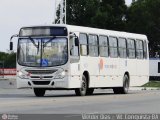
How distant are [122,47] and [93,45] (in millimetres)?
3584

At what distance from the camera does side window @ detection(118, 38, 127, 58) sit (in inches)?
1425

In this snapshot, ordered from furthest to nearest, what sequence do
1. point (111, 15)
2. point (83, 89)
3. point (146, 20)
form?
point (111, 15)
point (146, 20)
point (83, 89)

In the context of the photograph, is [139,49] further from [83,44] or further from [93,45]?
[83,44]

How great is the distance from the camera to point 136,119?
18422 mm

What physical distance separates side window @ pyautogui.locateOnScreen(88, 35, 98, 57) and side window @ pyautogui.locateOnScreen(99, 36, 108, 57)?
19.4 inches

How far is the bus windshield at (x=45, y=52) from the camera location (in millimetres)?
30812

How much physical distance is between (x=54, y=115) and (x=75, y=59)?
12.2m

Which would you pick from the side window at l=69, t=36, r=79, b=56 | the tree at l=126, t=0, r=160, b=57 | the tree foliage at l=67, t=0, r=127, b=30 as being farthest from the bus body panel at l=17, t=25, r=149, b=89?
the tree foliage at l=67, t=0, r=127, b=30

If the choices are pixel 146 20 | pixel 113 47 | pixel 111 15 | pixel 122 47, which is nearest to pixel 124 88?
pixel 122 47

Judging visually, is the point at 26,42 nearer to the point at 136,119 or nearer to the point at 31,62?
the point at 31,62

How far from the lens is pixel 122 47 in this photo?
36.4m

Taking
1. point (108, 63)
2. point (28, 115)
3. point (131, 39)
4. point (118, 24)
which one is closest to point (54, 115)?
point (28, 115)

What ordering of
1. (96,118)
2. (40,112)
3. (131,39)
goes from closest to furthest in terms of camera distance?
(96,118) < (40,112) < (131,39)

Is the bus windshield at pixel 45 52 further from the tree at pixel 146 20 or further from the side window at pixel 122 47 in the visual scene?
the tree at pixel 146 20
